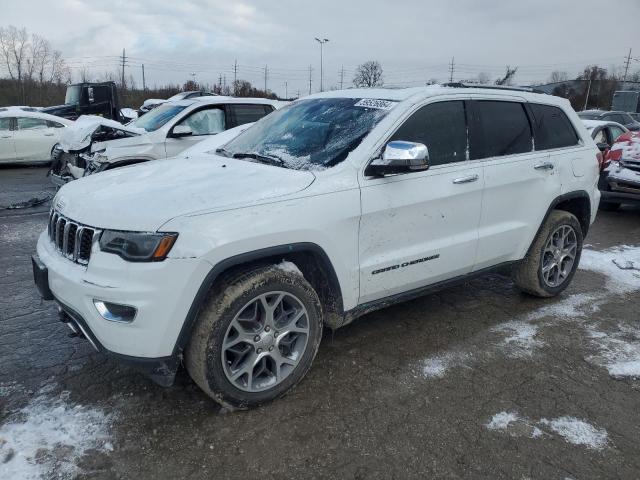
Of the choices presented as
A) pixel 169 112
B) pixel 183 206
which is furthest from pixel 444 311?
pixel 169 112

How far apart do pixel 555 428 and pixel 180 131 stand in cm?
646

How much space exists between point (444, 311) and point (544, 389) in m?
Answer: 1.30

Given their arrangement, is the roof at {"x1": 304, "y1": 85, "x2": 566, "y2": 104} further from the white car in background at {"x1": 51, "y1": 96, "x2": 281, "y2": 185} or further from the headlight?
the white car in background at {"x1": 51, "y1": 96, "x2": 281, "y2": 185}

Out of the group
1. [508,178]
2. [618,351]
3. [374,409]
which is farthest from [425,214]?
[618,351]

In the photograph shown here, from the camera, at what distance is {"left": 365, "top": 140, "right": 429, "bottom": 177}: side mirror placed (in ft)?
9.94

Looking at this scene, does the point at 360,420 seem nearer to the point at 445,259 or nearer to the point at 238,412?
the point at 238,412

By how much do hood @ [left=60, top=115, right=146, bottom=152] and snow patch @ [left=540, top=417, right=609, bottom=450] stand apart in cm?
678

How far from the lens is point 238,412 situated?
291 centimetres

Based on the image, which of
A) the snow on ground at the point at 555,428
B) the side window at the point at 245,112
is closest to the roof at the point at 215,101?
the side window at the point at 245,112

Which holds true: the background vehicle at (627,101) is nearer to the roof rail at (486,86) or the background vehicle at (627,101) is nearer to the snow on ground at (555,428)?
the roof rail at (486,86)

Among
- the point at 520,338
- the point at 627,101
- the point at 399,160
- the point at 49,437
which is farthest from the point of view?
the point at 627,101

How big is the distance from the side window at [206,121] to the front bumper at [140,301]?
5.66 meters

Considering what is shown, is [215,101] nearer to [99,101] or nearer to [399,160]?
[399,160]

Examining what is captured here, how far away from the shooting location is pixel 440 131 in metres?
3.64
